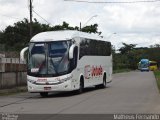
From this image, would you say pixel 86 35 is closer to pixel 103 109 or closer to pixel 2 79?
pixel 2 79

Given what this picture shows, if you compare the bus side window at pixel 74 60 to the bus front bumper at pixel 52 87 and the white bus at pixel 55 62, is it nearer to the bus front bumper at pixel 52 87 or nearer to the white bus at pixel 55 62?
the white bus at pixel 55 62

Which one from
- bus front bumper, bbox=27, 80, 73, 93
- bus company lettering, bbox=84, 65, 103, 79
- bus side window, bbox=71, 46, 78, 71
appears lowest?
bus front bumper, bbox=27, 80, 73, 93

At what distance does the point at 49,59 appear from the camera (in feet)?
85.9

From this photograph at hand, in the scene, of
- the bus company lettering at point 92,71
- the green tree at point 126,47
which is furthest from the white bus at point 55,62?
the green tree at point 126,47

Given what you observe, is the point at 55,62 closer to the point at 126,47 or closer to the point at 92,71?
the point at 92,71

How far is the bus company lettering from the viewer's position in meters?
30.0

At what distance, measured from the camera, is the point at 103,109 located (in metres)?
18.1

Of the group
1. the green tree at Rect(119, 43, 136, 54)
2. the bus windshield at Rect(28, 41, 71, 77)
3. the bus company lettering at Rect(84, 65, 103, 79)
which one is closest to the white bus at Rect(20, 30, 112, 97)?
the bus windshield at Rect(28, 41, 71, 77)

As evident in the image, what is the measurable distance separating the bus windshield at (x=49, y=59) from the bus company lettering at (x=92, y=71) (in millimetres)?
3662

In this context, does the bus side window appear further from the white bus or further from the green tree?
the green tree

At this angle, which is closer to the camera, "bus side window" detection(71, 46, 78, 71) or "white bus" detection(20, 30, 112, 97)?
"white bus" detection(20, 30, 112, 97)

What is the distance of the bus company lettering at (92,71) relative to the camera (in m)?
30.0

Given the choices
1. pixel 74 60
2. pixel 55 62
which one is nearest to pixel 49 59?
pixel 55 62

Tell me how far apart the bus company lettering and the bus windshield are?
366 cm
